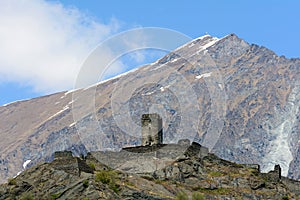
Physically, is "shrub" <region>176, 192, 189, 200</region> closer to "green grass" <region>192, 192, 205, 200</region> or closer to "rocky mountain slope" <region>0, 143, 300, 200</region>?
"rocky mountain slope" <region>0, 143, 300, 200</region>

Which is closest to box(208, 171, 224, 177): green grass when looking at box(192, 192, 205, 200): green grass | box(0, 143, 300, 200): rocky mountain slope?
box(0, 143, 300, 200): rocky mountain slope

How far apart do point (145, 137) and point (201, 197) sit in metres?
33.9

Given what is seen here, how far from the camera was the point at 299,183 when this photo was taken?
139250mm

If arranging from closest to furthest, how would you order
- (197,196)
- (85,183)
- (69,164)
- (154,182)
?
(85,183) < (197,196) < (69,164) < (154,182)

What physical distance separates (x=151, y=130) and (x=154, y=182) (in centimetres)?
2406

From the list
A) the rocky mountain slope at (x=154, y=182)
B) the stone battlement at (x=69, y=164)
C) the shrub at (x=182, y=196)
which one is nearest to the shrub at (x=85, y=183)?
the rocky mountain slope at (x=154, y=182)

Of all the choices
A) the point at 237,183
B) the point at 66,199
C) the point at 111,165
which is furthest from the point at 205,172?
the point at 66,199

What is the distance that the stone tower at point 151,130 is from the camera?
141m

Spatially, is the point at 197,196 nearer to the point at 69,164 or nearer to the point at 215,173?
the point at 69,164

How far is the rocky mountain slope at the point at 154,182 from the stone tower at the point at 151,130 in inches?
355

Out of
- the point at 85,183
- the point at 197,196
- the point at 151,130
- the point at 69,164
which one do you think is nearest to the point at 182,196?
the point at 197,196

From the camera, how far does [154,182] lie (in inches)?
4685

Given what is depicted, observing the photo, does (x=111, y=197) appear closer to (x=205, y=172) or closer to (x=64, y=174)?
(x=64, y=174)

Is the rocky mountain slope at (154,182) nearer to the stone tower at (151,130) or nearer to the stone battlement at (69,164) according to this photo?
the stone battlement at (69,164)
